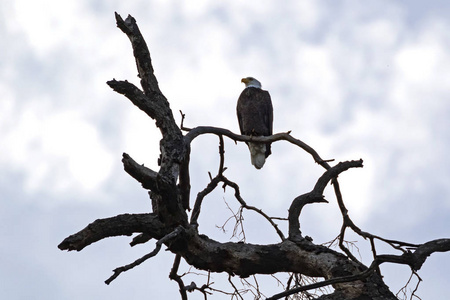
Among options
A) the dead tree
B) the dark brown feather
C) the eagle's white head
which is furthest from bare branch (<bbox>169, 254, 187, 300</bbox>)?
the eagle's white head

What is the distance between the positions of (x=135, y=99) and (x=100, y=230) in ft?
2.45

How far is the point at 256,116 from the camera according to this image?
22.6ft

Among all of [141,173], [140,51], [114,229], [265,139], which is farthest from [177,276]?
[140,51]

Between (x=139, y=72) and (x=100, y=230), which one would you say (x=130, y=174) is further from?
(x=139, y=72)

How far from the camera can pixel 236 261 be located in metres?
2.92

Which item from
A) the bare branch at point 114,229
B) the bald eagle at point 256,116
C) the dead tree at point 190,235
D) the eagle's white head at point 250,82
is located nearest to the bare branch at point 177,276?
the dead tree at point 190,235

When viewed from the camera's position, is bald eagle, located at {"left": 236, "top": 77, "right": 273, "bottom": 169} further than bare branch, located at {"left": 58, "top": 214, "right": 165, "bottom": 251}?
Yes

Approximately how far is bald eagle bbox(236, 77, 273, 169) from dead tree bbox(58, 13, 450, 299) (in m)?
3.13

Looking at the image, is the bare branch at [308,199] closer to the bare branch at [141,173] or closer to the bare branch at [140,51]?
the bare branch at [141,173]

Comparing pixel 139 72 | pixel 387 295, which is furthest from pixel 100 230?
pixel 387 295

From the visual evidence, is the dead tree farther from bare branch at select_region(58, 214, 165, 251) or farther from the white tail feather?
the white tail feather

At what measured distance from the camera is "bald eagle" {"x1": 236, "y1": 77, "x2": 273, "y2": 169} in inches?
258

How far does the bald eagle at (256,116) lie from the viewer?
655 cm

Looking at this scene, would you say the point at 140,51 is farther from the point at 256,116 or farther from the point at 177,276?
the point at 256,116
